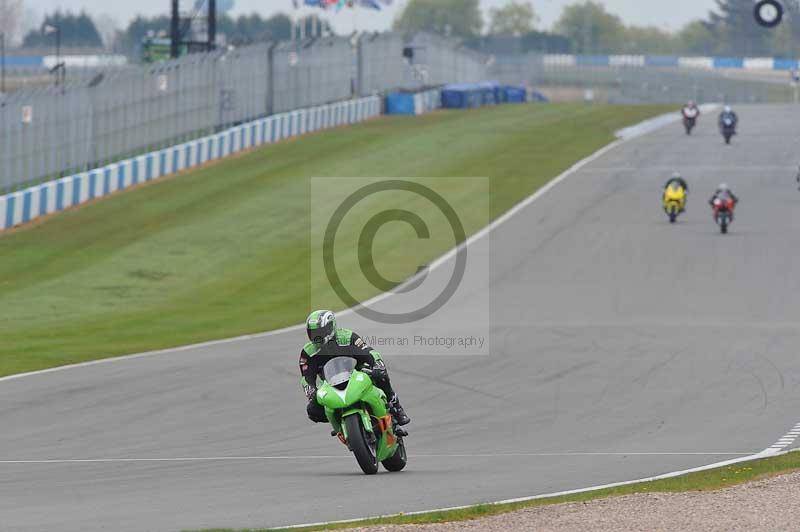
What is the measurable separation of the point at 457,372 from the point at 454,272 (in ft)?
40.1

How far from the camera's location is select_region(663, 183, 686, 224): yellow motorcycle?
38906 millimetres

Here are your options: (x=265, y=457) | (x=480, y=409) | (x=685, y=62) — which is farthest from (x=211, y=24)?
(x=685, y=62)

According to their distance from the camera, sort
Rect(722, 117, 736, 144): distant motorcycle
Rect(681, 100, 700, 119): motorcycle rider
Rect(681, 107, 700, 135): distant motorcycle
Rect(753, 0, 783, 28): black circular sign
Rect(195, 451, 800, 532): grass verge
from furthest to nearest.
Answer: Rect(681, 100, 700, 119): motorcycle rider → Rect(681, 107, 700, 135): distant motorcycle → Rect(722, 117, 736, 144): distant motorcycle → Rect(753, 0, 783, 28): black circular sign → Rect(195, 451, 800, 532): grass verge

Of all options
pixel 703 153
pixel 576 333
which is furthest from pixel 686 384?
pixel 703 153

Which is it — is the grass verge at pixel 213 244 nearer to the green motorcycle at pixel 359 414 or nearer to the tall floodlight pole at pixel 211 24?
the tall floodlight pole at pixel 211 24

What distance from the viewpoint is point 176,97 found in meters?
52.3

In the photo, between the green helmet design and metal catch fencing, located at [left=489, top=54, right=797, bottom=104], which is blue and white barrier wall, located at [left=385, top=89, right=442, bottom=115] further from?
the green helmet design

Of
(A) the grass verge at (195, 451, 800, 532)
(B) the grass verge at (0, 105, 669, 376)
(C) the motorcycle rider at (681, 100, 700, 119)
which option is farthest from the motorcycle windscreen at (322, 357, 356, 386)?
(C) the motorcycle rider at (681, 100, 700, 119)

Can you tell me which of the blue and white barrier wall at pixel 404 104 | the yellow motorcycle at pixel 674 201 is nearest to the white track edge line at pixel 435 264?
the yellow motorcycle at pixel 674 201

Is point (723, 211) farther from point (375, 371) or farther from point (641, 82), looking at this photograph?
point (641, 82)

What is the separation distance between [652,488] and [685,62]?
131m

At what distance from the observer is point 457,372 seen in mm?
20172

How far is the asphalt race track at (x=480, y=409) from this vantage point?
12266 mm

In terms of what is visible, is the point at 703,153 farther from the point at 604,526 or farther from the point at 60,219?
the point at 604,526
